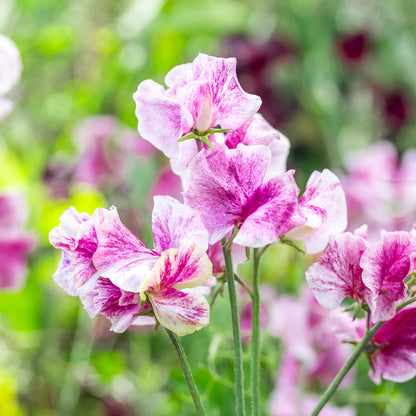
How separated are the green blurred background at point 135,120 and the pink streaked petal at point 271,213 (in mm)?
167

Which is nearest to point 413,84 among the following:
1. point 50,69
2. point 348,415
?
point 50,69

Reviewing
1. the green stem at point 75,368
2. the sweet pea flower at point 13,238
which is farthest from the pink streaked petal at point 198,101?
the green stem at point 75,368

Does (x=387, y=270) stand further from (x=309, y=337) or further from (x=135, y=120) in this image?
(x=135, y=120)

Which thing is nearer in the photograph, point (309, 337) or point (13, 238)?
point (309, 337)

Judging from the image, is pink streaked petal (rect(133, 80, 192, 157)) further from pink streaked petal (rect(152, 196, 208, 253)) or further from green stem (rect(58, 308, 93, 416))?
green stem (rect(58, 308, 93, 416))

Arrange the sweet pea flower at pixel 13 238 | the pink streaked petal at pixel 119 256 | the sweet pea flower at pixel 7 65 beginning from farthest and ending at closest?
the sweet pea flower at pixel 13 238 < the sweet pea flower at pixel 7 65 < the pink streaked petal at pixel 119 256

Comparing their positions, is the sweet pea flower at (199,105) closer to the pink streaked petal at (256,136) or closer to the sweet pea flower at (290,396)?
the pink streaked petal at (256,136)

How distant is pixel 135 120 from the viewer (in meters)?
0.91

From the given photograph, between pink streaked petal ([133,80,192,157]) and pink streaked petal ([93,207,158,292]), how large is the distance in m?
0.04

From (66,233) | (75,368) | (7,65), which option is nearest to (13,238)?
(75,368)

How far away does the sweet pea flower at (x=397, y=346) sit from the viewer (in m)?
0.29

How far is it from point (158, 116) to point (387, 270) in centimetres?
11

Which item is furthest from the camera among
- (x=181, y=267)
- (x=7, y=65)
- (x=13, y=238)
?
(x=13, y=238)

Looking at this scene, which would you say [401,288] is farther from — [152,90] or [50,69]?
[50,69]
